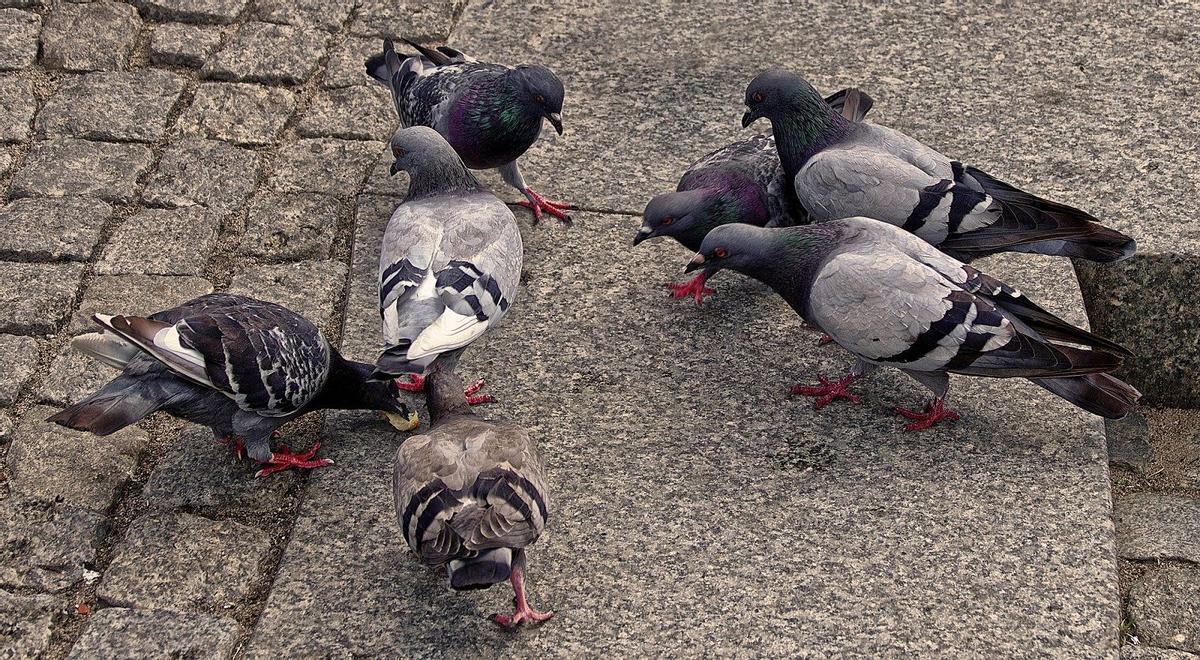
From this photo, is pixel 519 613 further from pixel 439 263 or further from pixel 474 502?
pixel 439 263

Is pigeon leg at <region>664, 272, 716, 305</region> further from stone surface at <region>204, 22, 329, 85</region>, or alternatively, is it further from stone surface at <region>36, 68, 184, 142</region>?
stone surface at <region>36, 68, 184, 142</region>

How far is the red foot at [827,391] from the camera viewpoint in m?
4.27

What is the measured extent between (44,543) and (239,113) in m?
2.64

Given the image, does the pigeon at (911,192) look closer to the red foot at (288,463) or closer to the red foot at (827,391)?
the red foot at (827,391)

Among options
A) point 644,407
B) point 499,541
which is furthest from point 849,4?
point 499,541

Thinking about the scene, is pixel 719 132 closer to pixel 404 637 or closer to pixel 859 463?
pixel 859 463

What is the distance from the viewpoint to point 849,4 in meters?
6.54

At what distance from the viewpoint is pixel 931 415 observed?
13.7 feet

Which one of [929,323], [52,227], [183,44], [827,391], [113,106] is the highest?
[929,323]

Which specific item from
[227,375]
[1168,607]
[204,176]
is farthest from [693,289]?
[204,176]

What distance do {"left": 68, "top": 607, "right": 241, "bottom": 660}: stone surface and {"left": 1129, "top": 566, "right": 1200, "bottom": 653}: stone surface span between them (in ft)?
9.33

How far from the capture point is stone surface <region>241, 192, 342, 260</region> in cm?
501

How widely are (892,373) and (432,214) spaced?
192 centimetres

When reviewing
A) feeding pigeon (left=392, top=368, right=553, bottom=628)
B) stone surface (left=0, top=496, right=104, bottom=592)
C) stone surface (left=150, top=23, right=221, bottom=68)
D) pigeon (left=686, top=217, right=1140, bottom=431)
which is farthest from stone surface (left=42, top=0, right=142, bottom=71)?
pigeon (left=686, top=217, right=1140, bottom=431)
